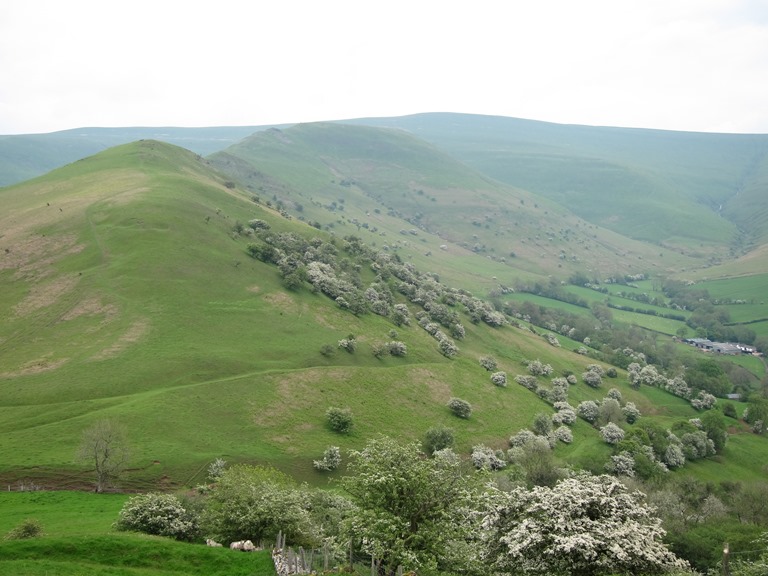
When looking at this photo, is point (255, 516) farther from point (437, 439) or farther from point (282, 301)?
point (282, 301)

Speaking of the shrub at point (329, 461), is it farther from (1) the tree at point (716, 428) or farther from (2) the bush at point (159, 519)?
(1) the tree at point (716, 428)

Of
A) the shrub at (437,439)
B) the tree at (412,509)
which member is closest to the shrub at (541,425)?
the shrub at (437,439)

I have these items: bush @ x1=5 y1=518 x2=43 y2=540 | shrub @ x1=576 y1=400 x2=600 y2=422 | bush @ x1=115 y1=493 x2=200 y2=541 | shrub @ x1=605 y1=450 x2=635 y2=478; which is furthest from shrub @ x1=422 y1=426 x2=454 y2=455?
bush @ x1=5 y1=518 x2=43 y2=540

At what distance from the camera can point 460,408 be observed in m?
105

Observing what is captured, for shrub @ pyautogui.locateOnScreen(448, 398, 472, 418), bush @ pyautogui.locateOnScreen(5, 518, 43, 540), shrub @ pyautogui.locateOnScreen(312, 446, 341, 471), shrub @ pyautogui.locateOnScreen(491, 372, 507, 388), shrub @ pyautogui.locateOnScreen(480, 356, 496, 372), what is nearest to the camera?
bush @ pyautogui.locateOnScreen(5, 518, 43, 540)

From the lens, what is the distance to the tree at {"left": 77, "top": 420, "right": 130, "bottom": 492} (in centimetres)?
6356

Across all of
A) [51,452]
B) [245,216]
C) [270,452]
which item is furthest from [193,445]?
[245,216]

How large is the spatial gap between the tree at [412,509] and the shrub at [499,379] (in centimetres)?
8865

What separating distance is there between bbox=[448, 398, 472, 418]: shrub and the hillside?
57.6 inches

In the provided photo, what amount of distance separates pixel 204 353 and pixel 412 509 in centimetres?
7078

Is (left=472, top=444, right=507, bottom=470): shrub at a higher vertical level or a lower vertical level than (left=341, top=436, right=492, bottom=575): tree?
lower

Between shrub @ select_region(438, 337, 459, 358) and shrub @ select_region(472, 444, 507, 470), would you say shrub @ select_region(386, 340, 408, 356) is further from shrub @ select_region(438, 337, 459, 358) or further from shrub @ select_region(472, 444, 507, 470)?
shrub @ select_region(472, 444, 507, 470)

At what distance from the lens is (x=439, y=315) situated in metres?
149

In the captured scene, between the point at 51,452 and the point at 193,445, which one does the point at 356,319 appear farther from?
the point at 51,452
